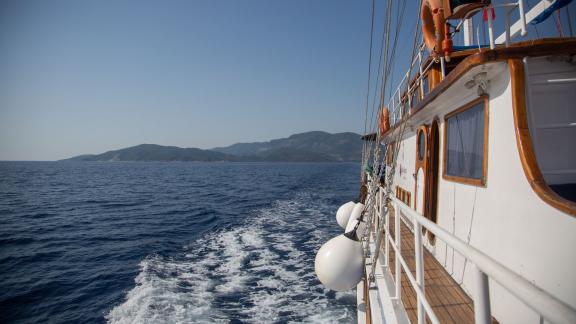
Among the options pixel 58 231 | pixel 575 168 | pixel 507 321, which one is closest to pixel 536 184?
pixel 575 168

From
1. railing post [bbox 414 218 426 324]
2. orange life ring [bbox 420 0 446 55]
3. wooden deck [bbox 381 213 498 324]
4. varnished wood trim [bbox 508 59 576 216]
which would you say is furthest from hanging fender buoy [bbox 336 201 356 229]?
railing post [bbox 414 218 426 324]

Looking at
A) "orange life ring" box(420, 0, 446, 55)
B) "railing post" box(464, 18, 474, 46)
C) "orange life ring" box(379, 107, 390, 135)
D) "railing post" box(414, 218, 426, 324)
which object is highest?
"railing post" box(464, 18, 474, 46)

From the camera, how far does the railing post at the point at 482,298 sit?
3.66 feet

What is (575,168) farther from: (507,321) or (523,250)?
(507,321)

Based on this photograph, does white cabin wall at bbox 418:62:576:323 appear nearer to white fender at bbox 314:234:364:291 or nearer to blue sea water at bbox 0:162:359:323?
white fender at bbox 314:234:364:291

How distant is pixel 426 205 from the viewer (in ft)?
17.8

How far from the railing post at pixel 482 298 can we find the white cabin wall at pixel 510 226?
1.52m

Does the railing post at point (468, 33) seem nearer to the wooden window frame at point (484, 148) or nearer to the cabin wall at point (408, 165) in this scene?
the cabin wall at point (408, 165)

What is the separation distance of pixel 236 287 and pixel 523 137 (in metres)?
6.64

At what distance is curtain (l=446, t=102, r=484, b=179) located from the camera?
3.51 m

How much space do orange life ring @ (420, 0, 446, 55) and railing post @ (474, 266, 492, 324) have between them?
3375 millimetres

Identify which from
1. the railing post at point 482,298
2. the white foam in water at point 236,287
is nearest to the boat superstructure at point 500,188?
the railing post at point 482,298

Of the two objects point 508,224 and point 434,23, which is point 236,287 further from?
point 434,23

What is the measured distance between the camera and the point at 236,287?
736 cm
